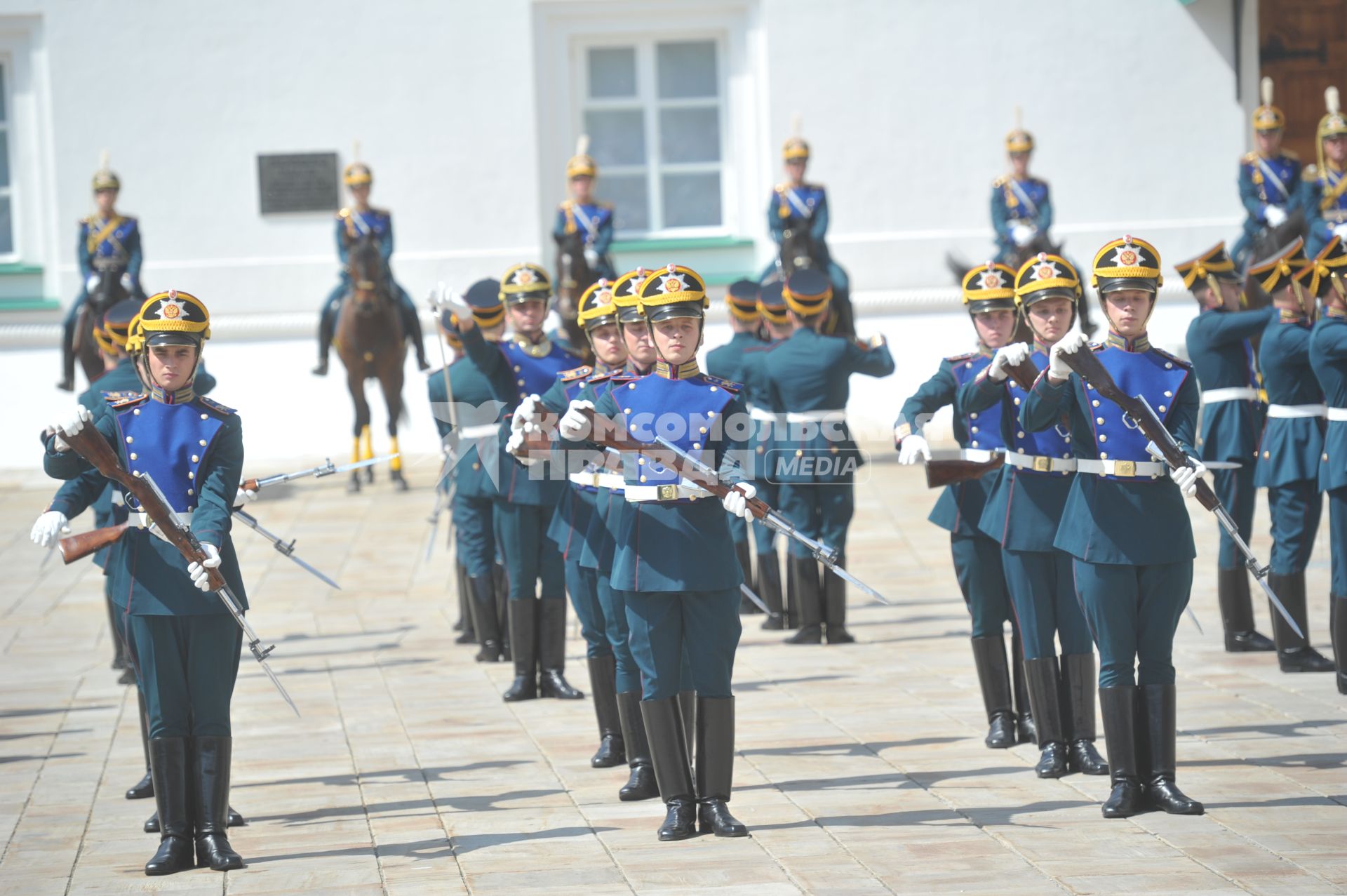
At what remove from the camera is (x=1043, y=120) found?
52.9 ft

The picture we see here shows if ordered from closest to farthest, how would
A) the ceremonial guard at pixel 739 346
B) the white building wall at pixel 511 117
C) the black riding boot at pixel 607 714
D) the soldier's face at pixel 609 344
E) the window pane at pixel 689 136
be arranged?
1. the soldier's face at pixel 609 344
2. the black riding boot at pixel 607 714
3. the ceremonial guard at pixel 739 346
4. the white building wall at pixel 511 117
5. the window pane at pixel 689 136

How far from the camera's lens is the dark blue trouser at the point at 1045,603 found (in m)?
6.34

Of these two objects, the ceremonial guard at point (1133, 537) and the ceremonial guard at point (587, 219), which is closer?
the ceremonial guard at point (1133, 537)

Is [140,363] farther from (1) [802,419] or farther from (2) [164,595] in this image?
(1) [802,419]

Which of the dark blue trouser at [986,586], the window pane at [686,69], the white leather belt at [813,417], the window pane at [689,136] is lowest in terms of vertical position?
the dark blue trouser at [986,586]

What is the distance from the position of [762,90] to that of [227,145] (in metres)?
4.82

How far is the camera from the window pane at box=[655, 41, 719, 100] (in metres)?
16.7

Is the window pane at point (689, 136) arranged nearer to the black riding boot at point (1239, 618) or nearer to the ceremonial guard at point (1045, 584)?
the black riding boot at point (1239, 618)

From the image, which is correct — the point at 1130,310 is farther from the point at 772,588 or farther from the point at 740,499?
the point at 772,588

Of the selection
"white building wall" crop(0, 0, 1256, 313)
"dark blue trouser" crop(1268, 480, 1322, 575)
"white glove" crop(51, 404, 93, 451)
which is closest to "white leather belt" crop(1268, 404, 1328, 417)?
"dark blue trouser" crop(1268, 480, 1322, 575)

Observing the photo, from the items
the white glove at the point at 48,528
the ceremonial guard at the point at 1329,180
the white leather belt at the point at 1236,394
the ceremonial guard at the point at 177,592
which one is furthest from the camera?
the ceremonial guard at the point at 1329,180

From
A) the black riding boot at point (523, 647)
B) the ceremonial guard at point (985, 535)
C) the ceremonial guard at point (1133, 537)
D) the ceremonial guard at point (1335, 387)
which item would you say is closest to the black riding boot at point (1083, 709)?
the ceremonial guard at point (985, 535)

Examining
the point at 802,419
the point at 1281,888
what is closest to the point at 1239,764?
the point at 1281,888

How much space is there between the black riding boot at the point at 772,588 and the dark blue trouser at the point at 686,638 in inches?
161
